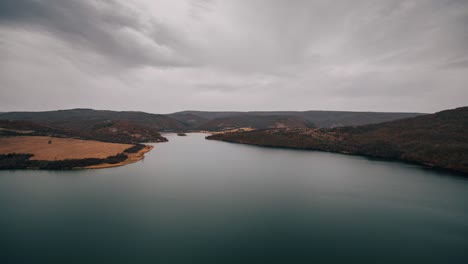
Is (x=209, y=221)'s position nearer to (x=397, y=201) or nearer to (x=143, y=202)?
(x=143, y=202)

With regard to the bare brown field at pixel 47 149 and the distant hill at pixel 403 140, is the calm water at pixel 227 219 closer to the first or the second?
the bare brown field at pixel 47 149

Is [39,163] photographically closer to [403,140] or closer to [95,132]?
[95,132]

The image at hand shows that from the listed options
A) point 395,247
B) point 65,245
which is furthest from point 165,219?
point 395,247

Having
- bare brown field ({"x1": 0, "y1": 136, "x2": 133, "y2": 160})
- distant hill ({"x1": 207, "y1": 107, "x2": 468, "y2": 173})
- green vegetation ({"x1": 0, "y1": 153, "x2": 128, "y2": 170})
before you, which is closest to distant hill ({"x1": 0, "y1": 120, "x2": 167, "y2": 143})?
bare brown field ({"x1": 0, "y1": 136, "x2": 133, "y2": 160})

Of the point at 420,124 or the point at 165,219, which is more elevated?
the point at 420,124

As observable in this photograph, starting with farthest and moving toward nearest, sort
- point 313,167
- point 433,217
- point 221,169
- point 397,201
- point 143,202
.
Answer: point 313,167
point 221,169
point 397,201
point 143,202
point 433,217

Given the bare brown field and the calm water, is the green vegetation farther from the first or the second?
the calm water
